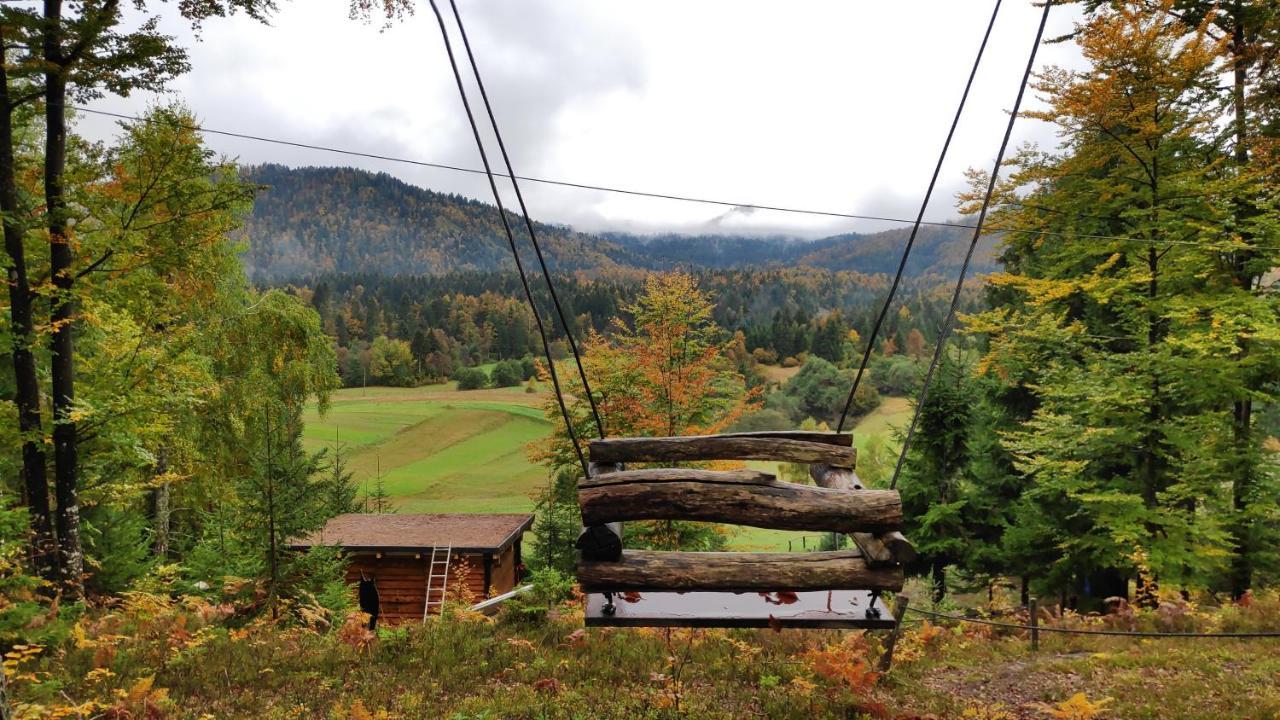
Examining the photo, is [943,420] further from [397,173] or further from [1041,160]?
[397,173]

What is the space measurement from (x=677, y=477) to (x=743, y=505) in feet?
1.36

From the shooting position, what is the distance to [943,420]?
57.7ft

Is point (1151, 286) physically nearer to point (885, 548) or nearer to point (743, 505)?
point (885, 548)

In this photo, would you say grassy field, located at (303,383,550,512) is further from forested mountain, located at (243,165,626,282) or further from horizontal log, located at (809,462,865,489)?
forested mountain, located at (243,165,626,282)

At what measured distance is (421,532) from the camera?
17.8m

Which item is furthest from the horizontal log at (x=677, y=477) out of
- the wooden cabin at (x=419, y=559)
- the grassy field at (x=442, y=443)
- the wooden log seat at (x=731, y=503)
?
the grassy field at (x=442, y=443)

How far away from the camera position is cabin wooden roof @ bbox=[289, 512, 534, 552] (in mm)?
16328

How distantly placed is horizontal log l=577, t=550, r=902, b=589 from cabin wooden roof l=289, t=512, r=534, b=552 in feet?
44.1

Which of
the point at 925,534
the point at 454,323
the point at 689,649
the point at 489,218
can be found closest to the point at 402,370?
the point at 454,323

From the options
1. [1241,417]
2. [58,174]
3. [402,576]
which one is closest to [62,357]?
[58,174]


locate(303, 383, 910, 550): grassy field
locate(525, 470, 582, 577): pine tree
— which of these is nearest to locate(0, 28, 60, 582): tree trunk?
locate(525, 470, 582, 577): pine tree

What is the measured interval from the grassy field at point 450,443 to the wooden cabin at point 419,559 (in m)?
13.8

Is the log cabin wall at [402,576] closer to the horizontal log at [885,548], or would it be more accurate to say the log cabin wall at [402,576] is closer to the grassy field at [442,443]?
the horizontal log at [885,548]

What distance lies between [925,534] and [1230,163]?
35.4 feet
